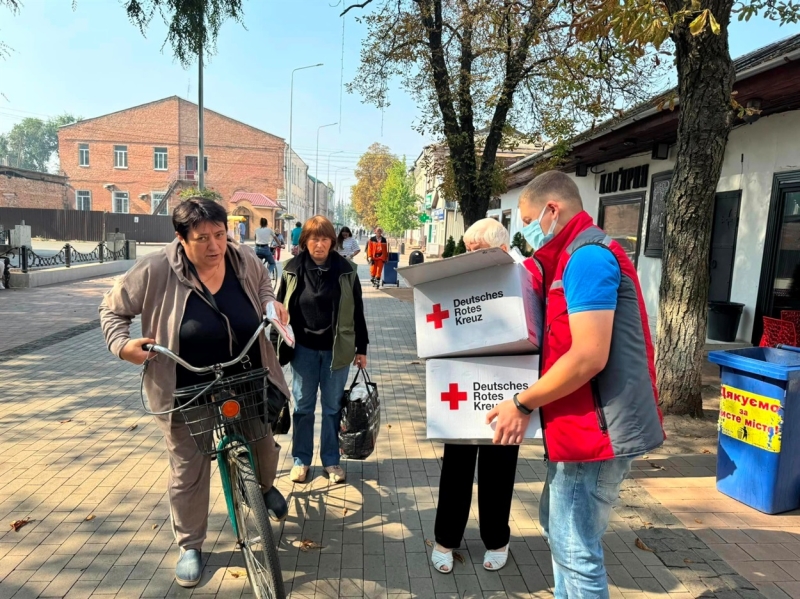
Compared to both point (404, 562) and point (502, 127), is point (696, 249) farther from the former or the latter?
point (502, 127)

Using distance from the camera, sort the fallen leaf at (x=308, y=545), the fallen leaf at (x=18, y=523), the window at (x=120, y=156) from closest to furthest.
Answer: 1. the fallen leaf at (x=308, y=545)
2. the fallen leaf at (x=18, y=523)
3. the window at (x=120, y=156)

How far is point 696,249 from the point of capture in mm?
4820

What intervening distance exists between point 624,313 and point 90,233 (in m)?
43.3

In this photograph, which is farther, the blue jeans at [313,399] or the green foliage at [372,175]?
the green foliage at [372,175]

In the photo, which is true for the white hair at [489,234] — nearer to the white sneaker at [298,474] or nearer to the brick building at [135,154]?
the white sneaker at [298,474]

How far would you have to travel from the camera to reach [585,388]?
1.86m

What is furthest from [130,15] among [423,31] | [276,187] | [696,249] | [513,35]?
[276,187]

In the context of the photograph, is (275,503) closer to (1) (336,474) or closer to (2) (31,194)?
(1) (336,474)

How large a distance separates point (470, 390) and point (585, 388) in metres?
0.47

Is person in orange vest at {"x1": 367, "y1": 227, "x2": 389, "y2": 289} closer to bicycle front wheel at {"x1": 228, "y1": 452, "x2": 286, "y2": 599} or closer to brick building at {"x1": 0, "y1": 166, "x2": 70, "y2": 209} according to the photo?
bicycle front wheel at {"x1": 228, "y1": 452, "x2": 286, "y2": 599}

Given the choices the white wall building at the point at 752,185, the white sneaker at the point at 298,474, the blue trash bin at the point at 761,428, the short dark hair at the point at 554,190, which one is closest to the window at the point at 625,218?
the white wall building at the point at 752,185

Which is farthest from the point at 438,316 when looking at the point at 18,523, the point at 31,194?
the point at 31,194

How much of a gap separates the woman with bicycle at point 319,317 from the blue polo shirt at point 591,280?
202 cm

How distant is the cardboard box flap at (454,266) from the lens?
6.62 feet
